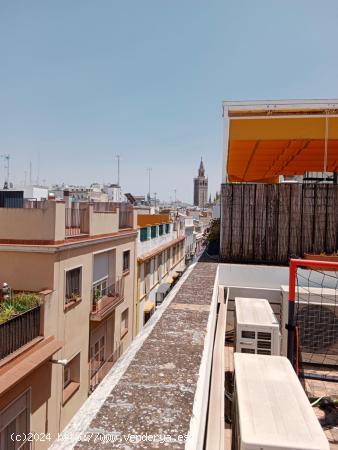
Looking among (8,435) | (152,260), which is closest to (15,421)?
(8,435)

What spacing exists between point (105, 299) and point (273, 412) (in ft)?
30.6

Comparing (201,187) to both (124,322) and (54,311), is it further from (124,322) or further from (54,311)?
(54,311)

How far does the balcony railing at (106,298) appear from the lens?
33.8 ft

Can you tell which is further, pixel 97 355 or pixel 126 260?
pixel 126 260

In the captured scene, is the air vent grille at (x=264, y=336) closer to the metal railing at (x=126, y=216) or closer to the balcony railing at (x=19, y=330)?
the balcony railing at (x=19, y=330)

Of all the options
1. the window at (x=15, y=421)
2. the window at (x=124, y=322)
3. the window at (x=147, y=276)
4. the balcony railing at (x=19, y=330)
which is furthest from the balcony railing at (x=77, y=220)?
the window at (x=147, y=276)

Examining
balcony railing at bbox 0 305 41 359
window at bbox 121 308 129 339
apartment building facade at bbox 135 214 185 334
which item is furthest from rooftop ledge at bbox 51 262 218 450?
apartment building facade at bbox 135 214 185 334

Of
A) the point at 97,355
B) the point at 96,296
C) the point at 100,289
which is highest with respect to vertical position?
the point at 100,289

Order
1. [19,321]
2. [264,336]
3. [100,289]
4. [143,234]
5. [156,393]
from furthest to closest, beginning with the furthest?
1. [143,234]
2. [100,289]
3. [19,321]
4. [264,336]
5. [156,393]

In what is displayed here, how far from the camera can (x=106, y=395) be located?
7.35ft

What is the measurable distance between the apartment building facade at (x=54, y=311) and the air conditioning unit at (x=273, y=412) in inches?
186

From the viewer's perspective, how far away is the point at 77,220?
9.94 m

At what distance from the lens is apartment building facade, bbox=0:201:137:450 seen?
21.6 ft

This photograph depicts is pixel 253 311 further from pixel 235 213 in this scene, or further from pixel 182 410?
pixel 235 213
